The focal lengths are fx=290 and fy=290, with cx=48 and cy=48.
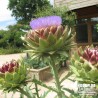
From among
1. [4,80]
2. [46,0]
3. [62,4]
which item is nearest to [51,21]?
[4,80]

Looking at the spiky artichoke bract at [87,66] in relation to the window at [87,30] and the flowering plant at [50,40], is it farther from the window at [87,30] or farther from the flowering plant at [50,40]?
the window at [87,30]

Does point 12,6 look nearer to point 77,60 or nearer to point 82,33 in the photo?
point 82,33

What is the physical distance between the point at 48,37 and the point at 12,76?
316 millimetres

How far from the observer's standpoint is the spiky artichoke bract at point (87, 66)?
1.36 metres

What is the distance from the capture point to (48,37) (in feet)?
5.26

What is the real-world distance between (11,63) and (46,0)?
2926 centimetres

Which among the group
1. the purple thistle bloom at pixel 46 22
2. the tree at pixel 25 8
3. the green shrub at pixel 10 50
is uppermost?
the tree at pixel 25 8

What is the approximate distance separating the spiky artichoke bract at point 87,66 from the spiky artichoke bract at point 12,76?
0.37m

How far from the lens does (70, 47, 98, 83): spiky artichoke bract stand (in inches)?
53.7

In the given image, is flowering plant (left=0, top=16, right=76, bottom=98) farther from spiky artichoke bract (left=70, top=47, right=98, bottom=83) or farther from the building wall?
the building wall

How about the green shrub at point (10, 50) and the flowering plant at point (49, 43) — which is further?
the green shrub at point (10, 50)

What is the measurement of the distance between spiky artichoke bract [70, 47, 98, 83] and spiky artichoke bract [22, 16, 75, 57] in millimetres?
190

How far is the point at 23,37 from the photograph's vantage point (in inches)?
66.4

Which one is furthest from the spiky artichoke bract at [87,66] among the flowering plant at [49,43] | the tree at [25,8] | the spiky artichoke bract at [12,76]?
the tree at [25,8]
